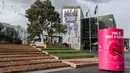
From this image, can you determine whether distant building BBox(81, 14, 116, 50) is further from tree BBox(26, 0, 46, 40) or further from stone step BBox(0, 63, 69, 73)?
stone step BBox(0, 63, 69, 73)

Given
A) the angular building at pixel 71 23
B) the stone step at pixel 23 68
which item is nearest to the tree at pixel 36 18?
the stone step at pixel 23 68

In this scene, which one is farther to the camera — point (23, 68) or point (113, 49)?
point (113, 49)

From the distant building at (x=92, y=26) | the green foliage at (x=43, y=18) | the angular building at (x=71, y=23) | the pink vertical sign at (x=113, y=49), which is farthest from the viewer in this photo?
the distant building at (x=92, y=26)

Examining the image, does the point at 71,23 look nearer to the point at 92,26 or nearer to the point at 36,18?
the point at 92,26

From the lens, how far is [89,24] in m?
88.1

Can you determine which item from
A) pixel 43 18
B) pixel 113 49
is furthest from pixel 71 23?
pixel 113 49

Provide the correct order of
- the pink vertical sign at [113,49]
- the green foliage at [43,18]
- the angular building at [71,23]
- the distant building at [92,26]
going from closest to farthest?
1. the pink vertical sign at [113,49]
2. the green foliage at [43,18]
3. the angular building at [71,23]
4. the distant building at [92,26]

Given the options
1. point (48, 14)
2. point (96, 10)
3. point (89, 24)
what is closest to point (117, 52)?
point (48, 14)

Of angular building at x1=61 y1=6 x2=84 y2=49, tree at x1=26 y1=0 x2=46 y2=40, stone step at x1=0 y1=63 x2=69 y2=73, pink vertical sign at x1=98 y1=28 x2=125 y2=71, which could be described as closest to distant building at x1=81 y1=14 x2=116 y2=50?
angular building at x1=61 y1=6 x2=84 y2=49

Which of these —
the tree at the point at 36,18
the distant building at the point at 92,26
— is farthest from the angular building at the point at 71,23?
the tree at the point at 36,18

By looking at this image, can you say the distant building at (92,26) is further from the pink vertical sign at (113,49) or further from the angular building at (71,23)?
the pink vertical sign at (113,49)

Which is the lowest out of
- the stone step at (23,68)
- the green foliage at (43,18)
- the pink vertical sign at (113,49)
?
the stone step at (23,68)

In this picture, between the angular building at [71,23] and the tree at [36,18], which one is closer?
the tree at [36,18]

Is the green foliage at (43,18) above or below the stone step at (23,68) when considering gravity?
above
